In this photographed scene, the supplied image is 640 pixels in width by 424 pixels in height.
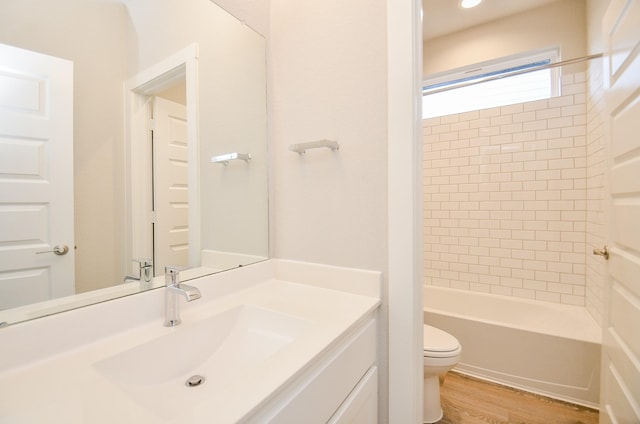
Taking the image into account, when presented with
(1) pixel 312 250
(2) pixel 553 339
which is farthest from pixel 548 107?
(1) pixel 312 250

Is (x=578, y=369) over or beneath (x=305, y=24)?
beneath

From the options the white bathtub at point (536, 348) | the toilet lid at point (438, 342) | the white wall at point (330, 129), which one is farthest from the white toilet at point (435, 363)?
the white wall at point (330, 129)

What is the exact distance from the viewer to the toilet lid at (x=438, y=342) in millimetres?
1475

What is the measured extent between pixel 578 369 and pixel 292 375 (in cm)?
204

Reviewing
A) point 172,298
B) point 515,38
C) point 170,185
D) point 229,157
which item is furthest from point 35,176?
point 515,38

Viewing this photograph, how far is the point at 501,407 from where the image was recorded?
5.36 feet

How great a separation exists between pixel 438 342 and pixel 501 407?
0.61 metres

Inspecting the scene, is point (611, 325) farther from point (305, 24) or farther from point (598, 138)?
point (305, 24)

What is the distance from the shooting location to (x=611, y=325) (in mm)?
1188

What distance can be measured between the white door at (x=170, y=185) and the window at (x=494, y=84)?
83.6 inches

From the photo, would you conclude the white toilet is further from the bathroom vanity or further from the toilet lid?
the bathroom vanity

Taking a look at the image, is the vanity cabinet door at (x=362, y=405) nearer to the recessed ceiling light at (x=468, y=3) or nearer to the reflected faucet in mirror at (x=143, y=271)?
the reflected faucet in mirror at (x=143, y=271)

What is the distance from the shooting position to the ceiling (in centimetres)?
220

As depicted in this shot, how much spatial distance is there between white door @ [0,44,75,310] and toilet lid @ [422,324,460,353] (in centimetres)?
158
